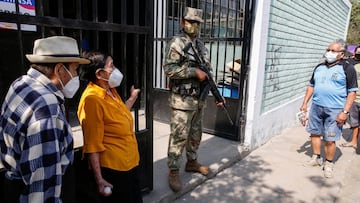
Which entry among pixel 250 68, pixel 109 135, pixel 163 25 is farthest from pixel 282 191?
pixel 163 25

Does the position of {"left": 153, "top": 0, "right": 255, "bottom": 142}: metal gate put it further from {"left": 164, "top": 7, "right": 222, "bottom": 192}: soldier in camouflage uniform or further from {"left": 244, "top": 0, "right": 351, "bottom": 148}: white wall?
{"left": 164, "top": 7, "right": 222, "bottom": 192}: soldier in camouflage uniform

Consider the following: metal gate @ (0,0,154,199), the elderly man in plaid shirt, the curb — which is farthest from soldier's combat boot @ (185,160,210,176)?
the elderly man in plaid shirt

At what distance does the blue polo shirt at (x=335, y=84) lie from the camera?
3.48 meters

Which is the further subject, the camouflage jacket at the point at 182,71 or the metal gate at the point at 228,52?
the metal gate at the point at 228,52

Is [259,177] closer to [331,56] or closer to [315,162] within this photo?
[315,162]

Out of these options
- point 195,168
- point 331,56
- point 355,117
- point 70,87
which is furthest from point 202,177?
point 355,117

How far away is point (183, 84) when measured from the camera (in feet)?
9.53

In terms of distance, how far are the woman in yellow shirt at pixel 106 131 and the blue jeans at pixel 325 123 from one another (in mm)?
2843

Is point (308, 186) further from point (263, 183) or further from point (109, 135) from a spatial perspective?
point (109, 135)

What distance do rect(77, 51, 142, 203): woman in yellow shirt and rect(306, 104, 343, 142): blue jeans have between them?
2.84 metres

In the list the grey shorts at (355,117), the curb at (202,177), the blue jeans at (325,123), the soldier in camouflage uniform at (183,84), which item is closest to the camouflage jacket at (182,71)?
the soldier in camouflage uniform at (183,84)

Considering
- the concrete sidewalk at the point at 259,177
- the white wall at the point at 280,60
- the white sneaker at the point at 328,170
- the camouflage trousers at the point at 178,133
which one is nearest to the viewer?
the camouflage trousers at the point at 178,133

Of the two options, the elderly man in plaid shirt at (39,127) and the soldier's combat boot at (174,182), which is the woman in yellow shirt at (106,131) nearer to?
the elderly man in plaid shirt at (39,127)

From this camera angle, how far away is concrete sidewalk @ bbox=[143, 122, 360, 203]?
3.12 meters
